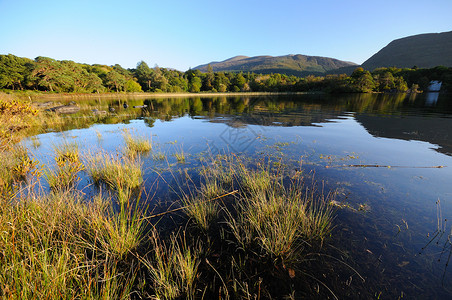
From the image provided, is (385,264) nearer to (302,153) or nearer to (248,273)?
(248,273)

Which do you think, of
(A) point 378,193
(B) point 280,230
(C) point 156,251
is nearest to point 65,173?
(C) point 156,251

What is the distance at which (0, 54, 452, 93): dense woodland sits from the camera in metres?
61.9

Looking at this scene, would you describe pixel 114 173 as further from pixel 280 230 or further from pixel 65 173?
pixel 280 230

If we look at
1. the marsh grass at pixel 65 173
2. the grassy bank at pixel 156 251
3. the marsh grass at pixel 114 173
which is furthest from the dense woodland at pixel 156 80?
the grassy bank at pixel 156 251

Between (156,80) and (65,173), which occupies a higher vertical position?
(156,80)

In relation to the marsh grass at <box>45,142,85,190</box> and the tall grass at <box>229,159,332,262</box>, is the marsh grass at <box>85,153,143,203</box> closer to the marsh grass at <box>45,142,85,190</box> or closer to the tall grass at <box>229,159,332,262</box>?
the marsh grass at <box>45,142,85,190</box>

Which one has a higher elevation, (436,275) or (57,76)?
(57,76)

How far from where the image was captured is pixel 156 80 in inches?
3885

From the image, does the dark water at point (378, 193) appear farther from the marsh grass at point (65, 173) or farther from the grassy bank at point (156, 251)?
the grassy bank at point (156, 251)

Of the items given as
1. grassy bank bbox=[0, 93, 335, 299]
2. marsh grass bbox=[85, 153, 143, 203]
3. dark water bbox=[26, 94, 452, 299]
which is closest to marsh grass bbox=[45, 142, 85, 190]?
grassy bank bbox=[0, 93, 335, 299]

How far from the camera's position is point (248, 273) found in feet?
10.1

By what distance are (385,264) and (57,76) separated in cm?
8843

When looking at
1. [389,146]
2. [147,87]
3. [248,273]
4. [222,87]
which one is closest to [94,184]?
[248,273]

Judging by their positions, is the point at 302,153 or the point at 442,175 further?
the point at 302,153
